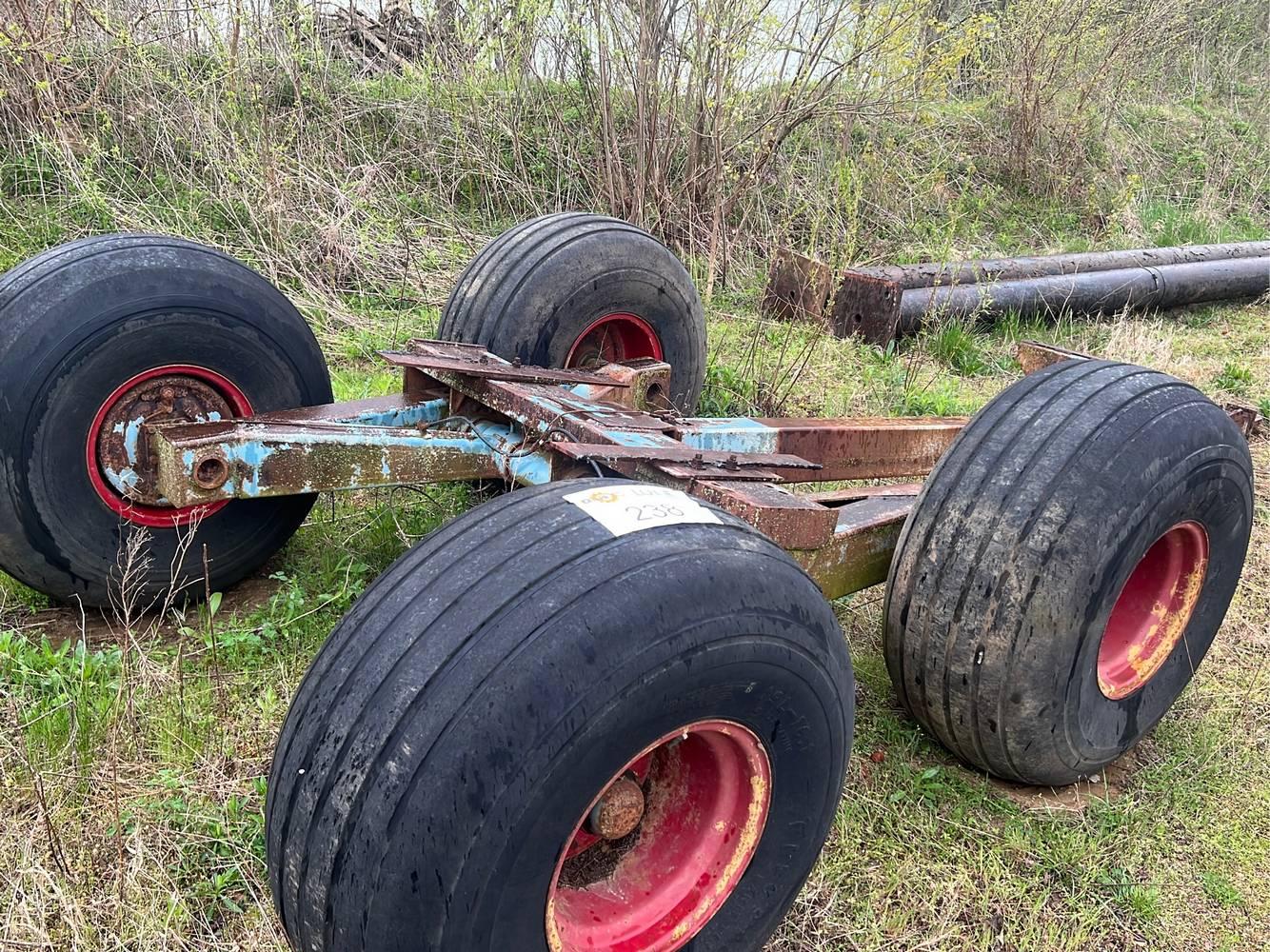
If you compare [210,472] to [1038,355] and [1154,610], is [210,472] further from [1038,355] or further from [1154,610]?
[1154,610]

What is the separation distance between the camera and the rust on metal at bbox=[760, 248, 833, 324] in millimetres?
5793

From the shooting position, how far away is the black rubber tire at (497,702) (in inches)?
57.3

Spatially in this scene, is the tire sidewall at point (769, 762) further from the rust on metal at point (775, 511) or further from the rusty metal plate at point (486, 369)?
the rusty metal plate at point (486, 369)

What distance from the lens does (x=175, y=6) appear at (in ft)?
21.2

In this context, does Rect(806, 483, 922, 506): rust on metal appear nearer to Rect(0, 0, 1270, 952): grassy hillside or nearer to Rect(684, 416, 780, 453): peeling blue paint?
Rect(684, 416, 780, 453): peeling blue paint

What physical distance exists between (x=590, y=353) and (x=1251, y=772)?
2576mm

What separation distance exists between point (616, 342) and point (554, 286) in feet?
1.71

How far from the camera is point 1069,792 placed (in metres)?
2.68

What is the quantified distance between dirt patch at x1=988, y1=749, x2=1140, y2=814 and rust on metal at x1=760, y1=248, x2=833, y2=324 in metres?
3.29

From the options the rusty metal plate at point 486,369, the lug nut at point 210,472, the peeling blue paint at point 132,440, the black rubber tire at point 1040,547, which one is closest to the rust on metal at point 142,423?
the peeling blue paint at point 132,440

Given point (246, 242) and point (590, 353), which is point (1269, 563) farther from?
point (246, 242)

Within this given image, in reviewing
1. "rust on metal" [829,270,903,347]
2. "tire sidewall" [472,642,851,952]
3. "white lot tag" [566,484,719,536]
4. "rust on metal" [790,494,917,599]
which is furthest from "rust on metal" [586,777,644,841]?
"rust on metal" [829,270,903,347]

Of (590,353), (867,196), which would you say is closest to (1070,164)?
(867,196)

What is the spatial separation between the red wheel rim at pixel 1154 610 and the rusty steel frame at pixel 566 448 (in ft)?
1.94
